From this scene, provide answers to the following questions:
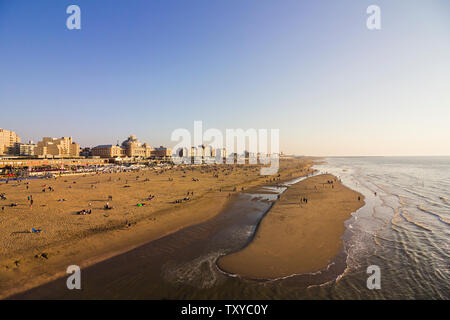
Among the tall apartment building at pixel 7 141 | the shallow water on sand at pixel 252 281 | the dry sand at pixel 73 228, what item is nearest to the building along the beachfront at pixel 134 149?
the tall apartment building at pixel 7 141

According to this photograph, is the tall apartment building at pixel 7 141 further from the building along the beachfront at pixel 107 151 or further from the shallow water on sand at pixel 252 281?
the shallow water on sand at pixel 252 281

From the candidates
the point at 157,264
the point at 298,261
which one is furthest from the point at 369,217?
the point at 157,264

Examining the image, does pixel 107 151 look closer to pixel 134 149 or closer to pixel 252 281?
pixel 134 149

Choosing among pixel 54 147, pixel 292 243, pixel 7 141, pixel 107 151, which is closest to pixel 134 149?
pixel 107 151

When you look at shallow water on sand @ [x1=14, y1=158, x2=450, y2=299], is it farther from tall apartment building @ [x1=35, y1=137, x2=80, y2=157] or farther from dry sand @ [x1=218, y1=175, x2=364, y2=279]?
tall apartment building @ [x1=35, y1=137, x2=80, y2=157]

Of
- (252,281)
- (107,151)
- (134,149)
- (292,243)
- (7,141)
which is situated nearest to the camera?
(252,281)
